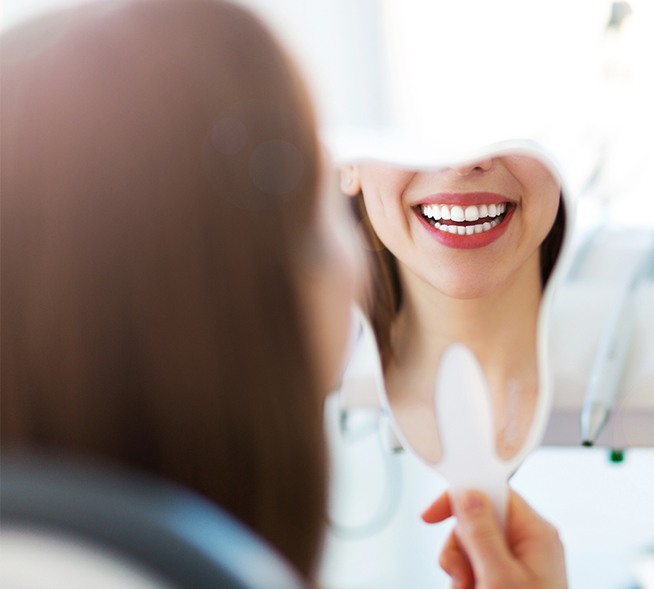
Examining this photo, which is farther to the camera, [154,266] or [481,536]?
[481,536]

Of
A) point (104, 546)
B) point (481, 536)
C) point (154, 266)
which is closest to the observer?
point (104, 546)

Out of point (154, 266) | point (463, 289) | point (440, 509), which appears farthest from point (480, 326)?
point (154, 266)

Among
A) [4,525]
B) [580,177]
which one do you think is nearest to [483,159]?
[580,177]

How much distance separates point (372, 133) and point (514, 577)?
0.32 metres

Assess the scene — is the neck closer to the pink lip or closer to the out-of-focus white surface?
the pink lip

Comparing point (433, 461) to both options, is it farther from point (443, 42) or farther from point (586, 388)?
point (443, 42)

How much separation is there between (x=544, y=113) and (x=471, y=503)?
0.89 feet

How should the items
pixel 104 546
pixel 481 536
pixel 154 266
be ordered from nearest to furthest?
pixel 104 546
pixel 154 266
pixel 481 536

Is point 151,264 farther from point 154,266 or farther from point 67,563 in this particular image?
point 67,563

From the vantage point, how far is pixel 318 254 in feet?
1.57

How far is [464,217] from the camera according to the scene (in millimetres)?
510

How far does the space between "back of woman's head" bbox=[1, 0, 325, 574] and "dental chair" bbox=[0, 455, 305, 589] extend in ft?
0.39

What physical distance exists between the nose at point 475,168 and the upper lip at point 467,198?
0.01 m

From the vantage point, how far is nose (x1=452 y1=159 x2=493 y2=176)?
19.6 inches
